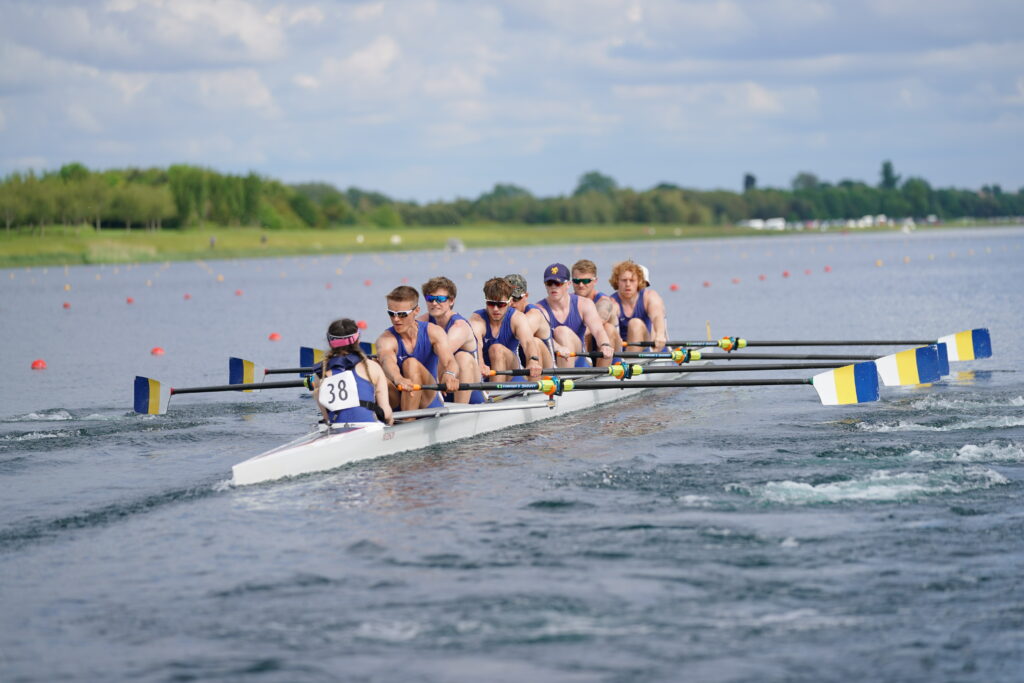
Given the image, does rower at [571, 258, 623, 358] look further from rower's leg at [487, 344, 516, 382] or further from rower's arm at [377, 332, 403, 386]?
rower's arm at [377, 332, 403, 386]

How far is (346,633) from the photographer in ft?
22.0

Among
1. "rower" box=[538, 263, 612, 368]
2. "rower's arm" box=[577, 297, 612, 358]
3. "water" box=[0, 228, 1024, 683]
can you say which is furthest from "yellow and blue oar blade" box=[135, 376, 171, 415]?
"rower's arm" box=[577, 297, 612, 358]

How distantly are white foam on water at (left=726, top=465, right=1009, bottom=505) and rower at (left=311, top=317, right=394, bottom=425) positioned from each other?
3327 mm

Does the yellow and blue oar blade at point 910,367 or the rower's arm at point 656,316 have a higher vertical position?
the rower's arm at point 656,316

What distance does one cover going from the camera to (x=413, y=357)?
12.0 meters

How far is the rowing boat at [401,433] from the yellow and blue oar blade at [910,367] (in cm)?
317

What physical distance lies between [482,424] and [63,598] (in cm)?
595

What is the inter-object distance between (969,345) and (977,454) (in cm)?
635

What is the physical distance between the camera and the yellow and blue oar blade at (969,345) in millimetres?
16547

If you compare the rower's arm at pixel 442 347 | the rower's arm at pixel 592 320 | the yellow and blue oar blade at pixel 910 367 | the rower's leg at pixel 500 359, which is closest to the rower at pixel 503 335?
the rower's leg at pixel 500 359

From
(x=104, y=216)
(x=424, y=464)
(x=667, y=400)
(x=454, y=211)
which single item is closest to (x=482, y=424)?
(x=424, y=464)

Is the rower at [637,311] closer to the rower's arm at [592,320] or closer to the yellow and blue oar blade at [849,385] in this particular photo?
the rower's arm at [592,320]

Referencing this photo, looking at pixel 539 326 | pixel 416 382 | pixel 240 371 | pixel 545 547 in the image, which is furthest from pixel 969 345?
pixel 545 547

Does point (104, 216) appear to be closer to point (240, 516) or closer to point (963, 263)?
point (963, 263)
